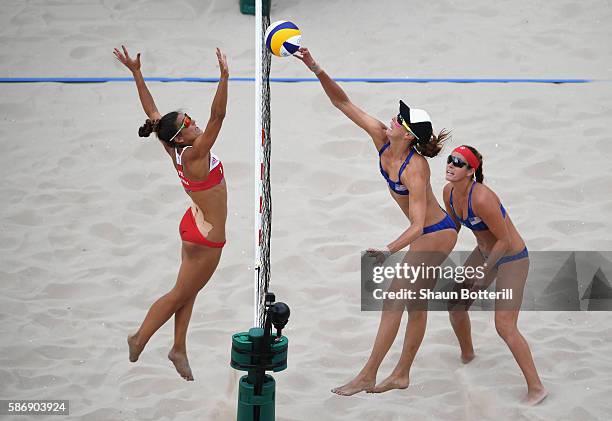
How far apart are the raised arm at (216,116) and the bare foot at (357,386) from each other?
1853 millimetres

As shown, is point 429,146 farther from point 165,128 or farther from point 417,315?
point 165,128

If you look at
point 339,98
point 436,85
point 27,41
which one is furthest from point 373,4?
point 339,98

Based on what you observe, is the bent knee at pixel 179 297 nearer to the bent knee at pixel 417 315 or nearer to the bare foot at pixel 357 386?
the bare foot at pixel 357 386

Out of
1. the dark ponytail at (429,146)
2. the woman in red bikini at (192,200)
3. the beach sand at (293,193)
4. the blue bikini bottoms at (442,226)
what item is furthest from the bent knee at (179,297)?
the dark ponytail at (429,146)

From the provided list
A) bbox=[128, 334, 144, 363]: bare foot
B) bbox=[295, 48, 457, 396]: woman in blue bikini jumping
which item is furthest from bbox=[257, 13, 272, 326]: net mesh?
bbox=[128, 334, 144, 363]: bare foot

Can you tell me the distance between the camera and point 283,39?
22.3 ft

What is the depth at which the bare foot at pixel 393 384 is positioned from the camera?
24.2ft

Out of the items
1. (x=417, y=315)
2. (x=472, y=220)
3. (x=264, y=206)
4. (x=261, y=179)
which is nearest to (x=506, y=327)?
(x=417, y=315)

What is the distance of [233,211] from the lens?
9.16 metres

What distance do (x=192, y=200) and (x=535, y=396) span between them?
252cm

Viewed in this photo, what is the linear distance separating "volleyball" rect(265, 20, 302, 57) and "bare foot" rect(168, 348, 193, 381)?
2.01 meters

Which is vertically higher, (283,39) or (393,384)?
(283,39)

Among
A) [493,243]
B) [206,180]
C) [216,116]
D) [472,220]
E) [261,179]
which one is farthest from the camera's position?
[493,243]

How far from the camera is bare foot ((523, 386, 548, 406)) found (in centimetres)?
729
